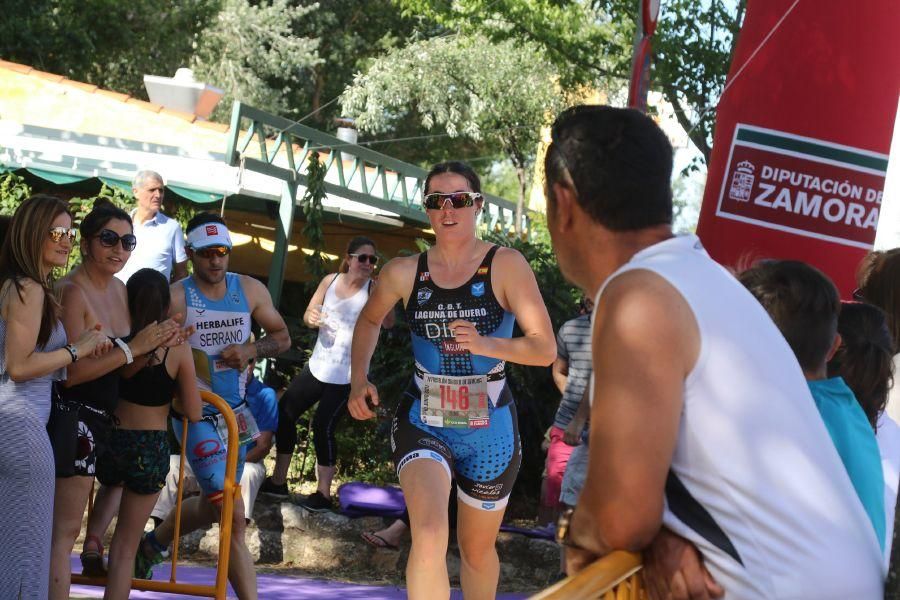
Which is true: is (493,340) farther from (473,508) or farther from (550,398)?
(550,398)

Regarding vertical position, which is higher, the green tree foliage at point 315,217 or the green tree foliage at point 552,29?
the green tree foliage at point 552,29

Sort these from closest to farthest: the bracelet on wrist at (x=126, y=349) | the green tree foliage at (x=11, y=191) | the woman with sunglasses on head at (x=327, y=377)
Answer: the bracelet on wrist at (x=126, y=349) → the woman with sunglasses on head at (x=327, y=377) → the green tree foliage at (x=11, y=191)

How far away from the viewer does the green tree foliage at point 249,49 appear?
31.5 m

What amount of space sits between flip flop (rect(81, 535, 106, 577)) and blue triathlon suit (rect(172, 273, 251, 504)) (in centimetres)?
56

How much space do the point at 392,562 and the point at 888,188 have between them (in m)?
4.55

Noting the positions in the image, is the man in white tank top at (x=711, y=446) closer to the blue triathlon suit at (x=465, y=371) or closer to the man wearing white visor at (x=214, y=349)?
the blue triathlon suit at (x=465, y=371)

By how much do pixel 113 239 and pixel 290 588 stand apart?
2.98 meters

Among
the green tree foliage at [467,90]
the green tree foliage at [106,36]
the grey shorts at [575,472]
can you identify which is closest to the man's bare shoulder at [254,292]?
the grey shorts at [575,472]

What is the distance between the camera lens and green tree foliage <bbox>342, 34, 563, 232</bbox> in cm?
2769

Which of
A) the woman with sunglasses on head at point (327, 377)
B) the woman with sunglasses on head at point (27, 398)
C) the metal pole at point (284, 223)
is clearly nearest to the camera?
the woman with sunglasses on head at point (27, 398)

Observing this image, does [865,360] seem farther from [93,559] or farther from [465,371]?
[93,559]

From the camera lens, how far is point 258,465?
27.0 feet

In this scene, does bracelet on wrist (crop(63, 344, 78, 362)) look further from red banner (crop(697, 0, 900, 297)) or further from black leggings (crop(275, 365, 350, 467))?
black leggings (crop(275, 365, 350, 467))

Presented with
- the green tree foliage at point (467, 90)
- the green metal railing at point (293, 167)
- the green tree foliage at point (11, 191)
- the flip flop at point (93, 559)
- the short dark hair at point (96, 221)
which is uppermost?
the green tree foliage at point (467, 90)
